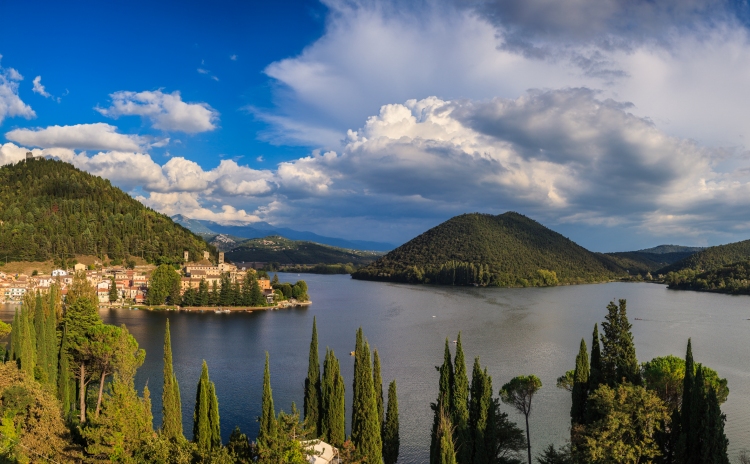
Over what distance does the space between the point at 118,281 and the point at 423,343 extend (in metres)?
→ 57.5

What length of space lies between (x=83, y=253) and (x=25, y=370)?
86.8 m

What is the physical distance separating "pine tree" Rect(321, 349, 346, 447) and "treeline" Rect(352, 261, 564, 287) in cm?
10524

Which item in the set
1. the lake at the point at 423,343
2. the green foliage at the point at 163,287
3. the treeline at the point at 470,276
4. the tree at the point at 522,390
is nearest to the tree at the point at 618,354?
the tree at the point at 522,390

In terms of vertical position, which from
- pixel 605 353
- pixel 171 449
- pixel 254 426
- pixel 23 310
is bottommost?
pixel 254 426

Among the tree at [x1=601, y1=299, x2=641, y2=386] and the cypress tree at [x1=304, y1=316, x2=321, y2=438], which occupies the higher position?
the tree at [x1=601, y1=299, x2=641, y2=386]

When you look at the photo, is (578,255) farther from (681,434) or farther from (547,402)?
(681,434)

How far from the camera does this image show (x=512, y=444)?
19.2 metres

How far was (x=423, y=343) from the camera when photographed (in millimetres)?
46938

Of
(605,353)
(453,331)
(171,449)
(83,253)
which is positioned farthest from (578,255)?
(171,449)

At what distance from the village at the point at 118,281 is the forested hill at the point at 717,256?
112m

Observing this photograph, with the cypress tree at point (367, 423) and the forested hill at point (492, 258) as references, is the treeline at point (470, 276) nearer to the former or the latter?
the forested hill at point (492, 258)

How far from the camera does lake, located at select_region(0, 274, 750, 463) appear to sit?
89.3 ft

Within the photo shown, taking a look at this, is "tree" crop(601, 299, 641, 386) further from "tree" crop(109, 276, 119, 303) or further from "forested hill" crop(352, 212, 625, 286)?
"forested hill" crop(352, 212, 625, 286)

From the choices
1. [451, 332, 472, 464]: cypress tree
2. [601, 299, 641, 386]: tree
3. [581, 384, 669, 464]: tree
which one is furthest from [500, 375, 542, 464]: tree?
[581, 384, 669, 464]: tree
